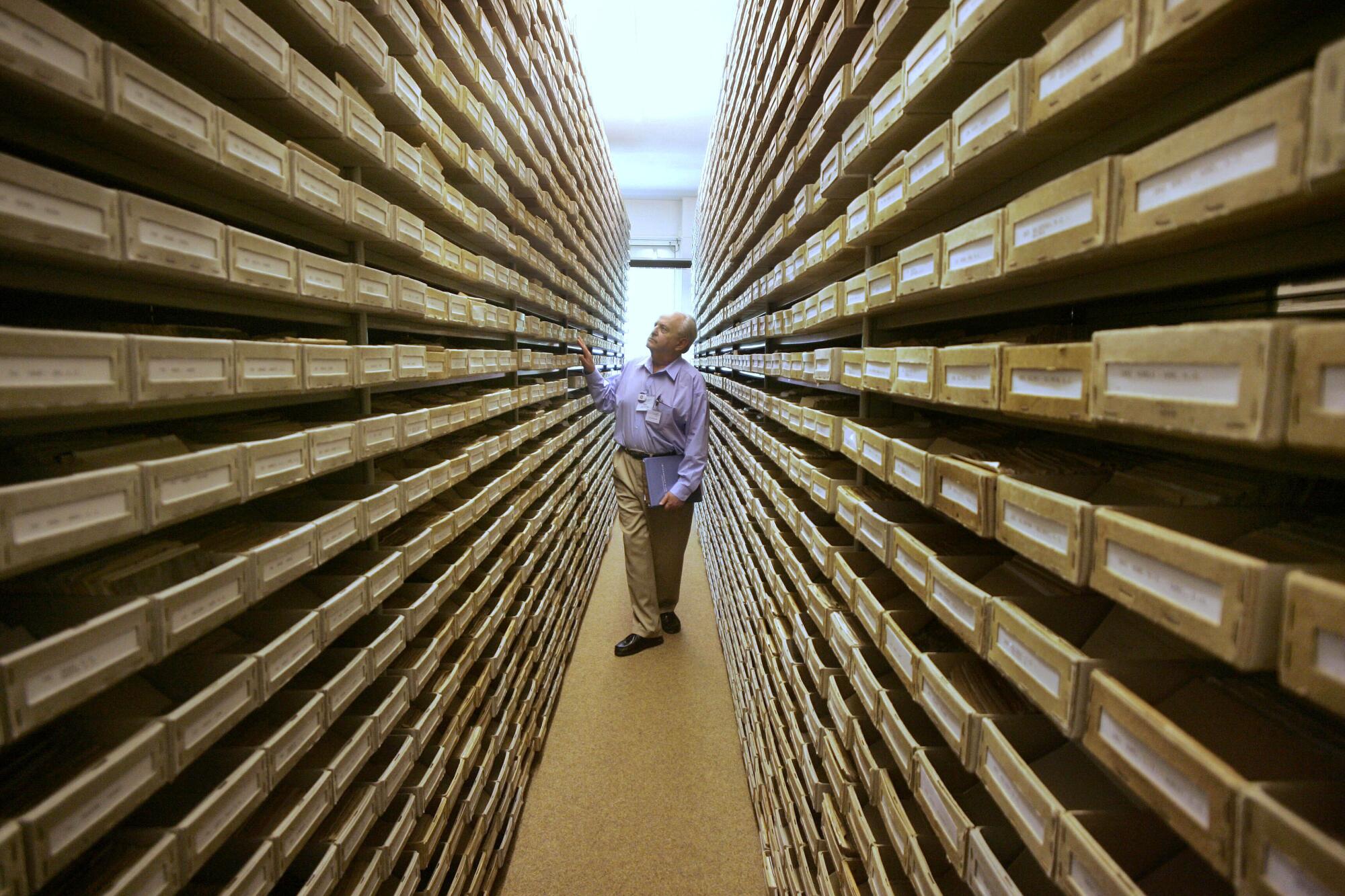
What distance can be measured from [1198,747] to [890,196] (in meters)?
1.01

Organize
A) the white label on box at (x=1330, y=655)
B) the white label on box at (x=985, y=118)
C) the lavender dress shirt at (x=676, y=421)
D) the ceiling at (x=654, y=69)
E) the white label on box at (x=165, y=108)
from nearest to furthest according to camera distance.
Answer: the white label on box at (x=1330, y=655) < the white label on box at (x=165, y=108) < the white label on box at (x=985, y=118) < the lavender dress shirt at (x=676, y=421) < the ceiling at (x=654, y=69)

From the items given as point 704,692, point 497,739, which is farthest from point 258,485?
point 704,692

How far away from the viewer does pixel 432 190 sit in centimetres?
163

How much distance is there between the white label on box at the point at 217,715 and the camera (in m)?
0.81

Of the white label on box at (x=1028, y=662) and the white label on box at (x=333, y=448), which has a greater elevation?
the white label on box at (x=333, y=448)

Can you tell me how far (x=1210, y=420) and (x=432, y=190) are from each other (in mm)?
1589

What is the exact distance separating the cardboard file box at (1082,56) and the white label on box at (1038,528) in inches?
17.4

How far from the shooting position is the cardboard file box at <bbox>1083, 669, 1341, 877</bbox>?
516 millimetres

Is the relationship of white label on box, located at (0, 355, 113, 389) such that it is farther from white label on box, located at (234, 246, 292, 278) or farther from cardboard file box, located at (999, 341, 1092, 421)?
cardboard file box, located at (999, 341, 1092, 421)

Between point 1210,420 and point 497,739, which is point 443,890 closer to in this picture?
point 497,739

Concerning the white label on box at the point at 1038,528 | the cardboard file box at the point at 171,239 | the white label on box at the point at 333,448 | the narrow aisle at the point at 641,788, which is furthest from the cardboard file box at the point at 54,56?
the narrow aisle at the point at 641,788

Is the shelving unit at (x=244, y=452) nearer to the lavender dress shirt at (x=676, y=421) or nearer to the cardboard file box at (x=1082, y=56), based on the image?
the cardboard file box at (x=1082, y=56)

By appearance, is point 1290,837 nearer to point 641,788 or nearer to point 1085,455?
point 1085,455

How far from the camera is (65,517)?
657 millimetres
